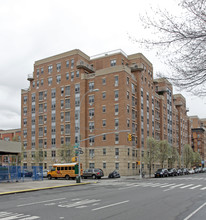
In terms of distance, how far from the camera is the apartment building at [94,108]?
59.2m

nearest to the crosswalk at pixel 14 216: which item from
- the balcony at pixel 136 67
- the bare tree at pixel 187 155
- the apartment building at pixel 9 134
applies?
Answer: the balcony at pixel 136 67

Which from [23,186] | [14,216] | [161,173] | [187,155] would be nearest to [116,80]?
[161,173]

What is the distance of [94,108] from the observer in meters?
62.6

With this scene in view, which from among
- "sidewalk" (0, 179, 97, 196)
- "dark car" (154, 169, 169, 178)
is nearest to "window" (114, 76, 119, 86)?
"dark car" (154, 169, 169, 178)

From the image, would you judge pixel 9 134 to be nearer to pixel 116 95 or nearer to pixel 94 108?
pixel 94 108

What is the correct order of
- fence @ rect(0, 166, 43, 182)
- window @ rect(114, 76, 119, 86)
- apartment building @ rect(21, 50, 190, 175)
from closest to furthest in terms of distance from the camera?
fence @ rect(0, 166, 43, 182), apartment building @ rect(21, 50, 190, 175), window @ rect(114, 76, 119, 86)

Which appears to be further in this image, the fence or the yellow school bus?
the yellow school bus

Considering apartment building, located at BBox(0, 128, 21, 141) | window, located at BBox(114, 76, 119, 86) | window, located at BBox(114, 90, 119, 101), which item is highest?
window, located at BBox(114, 76, 119, 86)

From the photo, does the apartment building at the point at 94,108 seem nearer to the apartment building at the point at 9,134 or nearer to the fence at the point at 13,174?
the apartment building at the point at 9,134

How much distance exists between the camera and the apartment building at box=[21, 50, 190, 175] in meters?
59.2

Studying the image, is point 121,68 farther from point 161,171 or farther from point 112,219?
point 112,219

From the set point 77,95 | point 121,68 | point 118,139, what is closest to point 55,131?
point 77,95

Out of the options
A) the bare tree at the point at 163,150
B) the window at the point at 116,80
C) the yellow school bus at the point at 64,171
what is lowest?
the yellow school bus at the point at 64,171

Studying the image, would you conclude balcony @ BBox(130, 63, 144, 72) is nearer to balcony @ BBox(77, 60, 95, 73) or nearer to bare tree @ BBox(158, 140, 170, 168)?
balcony @ BBox(77, 60, 95, 73)
